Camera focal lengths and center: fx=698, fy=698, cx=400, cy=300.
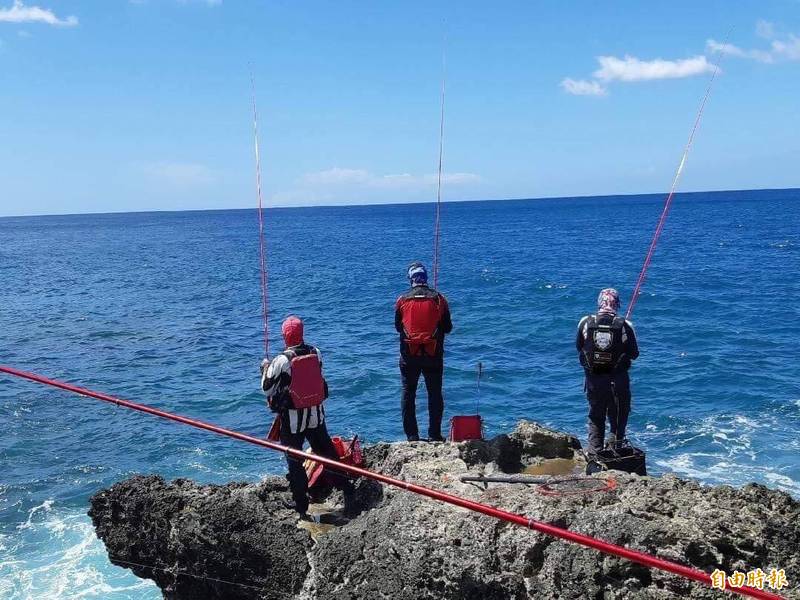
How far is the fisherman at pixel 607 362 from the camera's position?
24.9ft

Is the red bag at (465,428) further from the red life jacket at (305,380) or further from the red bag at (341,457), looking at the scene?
the red life jacket at (305,380)

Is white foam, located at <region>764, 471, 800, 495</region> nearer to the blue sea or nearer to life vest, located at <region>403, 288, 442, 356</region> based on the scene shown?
the blue sea

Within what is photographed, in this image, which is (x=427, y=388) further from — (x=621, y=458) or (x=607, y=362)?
(x=621, y=458)

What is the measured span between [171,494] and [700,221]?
99155 millimetres

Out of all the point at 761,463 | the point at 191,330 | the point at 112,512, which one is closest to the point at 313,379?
the point at 112,512

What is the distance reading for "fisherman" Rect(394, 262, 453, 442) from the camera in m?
8.08

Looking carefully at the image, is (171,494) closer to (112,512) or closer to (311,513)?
(112,512)

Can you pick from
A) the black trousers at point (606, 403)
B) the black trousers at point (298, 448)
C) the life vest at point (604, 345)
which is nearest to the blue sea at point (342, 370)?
the black trousers at point (298, 448)

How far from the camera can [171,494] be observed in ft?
24.4

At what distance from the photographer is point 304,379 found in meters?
6.82

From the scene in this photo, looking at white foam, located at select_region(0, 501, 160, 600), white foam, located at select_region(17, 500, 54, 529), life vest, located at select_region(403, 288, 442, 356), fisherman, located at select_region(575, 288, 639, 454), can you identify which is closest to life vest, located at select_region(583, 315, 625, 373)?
fisherman, located at select_region(575, 288, 639, 454)

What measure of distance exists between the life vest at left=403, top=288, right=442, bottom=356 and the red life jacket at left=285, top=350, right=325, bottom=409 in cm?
154

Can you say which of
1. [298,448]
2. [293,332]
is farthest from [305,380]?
[298,448]

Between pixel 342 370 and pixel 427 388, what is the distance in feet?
41.4
